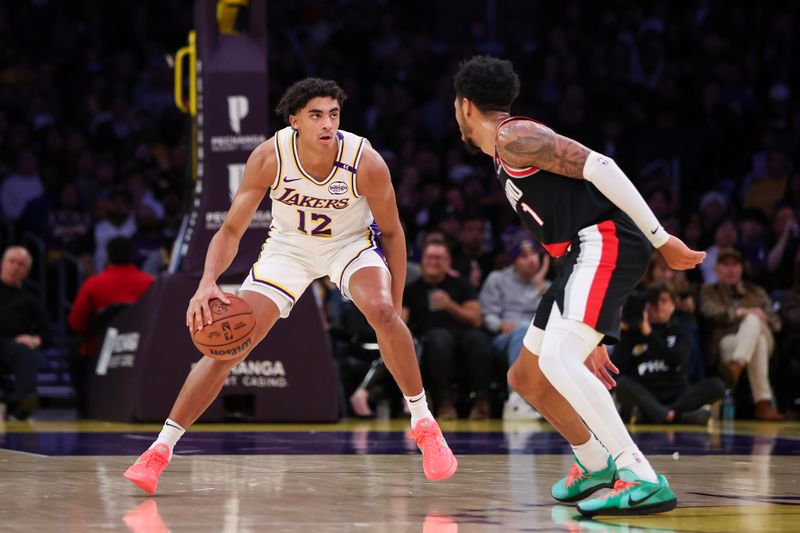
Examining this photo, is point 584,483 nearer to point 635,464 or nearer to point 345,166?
point 635,464

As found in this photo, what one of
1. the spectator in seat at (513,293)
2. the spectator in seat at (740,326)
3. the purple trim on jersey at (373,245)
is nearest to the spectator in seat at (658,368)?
the spectator in seat at (740,326)

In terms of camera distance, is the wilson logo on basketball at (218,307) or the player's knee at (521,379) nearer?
the player's knee at (521,379)

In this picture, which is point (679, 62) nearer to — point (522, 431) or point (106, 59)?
point (106, 59)

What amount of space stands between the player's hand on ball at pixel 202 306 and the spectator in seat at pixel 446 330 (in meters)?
5.68

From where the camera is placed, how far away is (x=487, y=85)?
212 inches

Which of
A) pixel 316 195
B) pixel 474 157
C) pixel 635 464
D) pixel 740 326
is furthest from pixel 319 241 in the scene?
pixel 474 157

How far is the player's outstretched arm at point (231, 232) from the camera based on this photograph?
18.6 feet

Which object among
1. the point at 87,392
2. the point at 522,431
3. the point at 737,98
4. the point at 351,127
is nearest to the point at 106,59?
the point at 351,127

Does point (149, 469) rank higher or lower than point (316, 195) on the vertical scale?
lower

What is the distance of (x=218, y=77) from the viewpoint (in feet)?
32.7

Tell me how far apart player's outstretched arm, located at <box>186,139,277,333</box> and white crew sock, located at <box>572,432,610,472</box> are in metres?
1.61

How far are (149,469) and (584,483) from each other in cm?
175

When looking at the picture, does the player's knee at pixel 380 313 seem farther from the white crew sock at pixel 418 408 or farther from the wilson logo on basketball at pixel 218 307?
the wilson logo on basketball at pixel 218 307

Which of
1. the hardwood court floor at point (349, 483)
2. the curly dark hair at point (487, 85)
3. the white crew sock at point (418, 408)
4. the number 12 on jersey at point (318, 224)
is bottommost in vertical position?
the hardwood court floor at point (349, 483)
